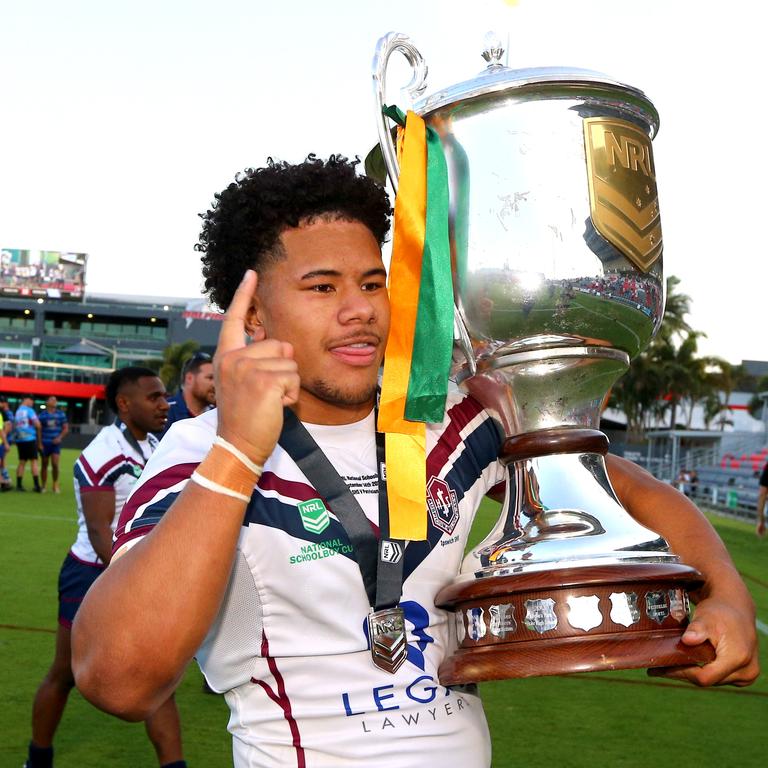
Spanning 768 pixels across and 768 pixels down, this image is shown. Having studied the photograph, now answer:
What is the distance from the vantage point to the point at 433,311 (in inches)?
66.1

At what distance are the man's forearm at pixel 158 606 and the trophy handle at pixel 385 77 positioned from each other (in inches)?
25.9

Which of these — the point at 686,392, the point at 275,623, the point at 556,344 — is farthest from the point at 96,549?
the point at 686,392

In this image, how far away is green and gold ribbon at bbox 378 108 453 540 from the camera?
5.43ft

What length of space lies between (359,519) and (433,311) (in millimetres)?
378

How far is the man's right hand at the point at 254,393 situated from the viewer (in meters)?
1.44

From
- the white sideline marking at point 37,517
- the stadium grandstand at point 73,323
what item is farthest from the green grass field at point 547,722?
the stadium grandstand at point 73,323

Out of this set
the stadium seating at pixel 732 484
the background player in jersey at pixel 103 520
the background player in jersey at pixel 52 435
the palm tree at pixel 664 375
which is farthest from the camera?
the palm tree at pixel 664 375

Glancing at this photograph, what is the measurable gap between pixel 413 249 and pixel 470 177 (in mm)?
153

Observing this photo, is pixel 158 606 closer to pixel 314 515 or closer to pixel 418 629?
pixel 314 515

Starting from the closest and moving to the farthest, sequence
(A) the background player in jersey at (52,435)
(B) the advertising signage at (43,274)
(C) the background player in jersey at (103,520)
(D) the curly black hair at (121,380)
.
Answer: (C) the background player in jersey at (103,520) < (D) the curly black hair at (121,380) < (A) the background player in jersey at (52,435) < (B) the advertising signage at (43,274)

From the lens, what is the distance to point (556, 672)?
1450mm

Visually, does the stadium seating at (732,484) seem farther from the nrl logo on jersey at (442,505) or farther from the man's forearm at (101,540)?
the nrl logo on jersey at (442,505)

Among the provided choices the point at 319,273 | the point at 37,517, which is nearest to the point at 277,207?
the point at 319,273

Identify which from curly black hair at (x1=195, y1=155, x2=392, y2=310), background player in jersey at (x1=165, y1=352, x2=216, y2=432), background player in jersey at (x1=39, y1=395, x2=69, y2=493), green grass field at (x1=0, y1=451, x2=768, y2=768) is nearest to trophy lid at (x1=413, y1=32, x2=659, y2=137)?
curly black hair at (x1=195, y1=155, x2=392, y2=310)
